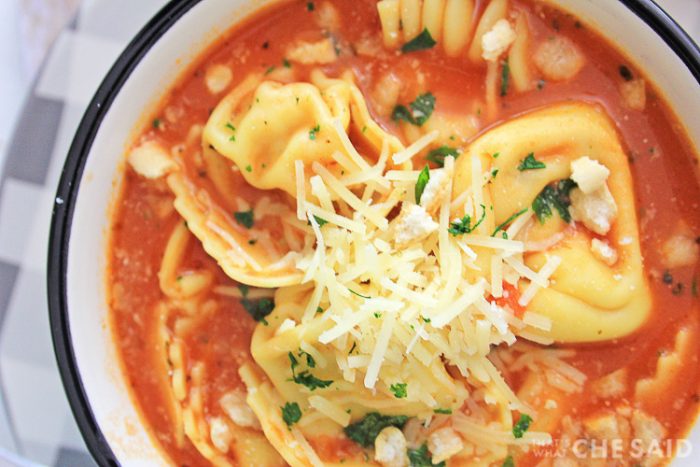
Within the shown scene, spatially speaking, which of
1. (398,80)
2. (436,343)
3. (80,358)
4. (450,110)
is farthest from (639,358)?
(80,358)

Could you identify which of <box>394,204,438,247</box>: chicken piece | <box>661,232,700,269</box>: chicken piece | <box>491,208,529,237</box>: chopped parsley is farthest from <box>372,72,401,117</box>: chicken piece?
<box>661,232,700,269</box>: chicken piece

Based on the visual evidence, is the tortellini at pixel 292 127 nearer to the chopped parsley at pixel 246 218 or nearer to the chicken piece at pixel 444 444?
the chopped parsley at pixel 246 218

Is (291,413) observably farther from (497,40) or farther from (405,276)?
(497,40)

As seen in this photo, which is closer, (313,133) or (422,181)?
(422,181)


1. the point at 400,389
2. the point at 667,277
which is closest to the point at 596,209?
the point at 667,277

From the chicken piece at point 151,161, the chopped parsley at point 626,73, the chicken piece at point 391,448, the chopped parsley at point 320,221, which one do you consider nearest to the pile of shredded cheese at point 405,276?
the chopped parsley at point 320,221
